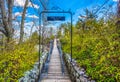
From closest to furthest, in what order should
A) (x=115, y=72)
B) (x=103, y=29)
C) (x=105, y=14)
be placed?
(x=115, y=72), (x=103, y=29), (x=105, y=14)

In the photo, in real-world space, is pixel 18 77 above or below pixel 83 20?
below

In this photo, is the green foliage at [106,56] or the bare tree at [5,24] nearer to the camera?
the green foliage at [106,56]

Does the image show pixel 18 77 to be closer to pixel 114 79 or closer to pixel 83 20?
pixel 114 79

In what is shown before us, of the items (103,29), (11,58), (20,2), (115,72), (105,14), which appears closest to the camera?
(115,72)

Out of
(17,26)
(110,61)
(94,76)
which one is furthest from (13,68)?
(17,26)

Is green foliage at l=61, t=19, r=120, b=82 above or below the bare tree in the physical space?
below

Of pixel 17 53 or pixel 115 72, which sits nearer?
pixel 115 72

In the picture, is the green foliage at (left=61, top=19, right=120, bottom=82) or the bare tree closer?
the green foliage at (left=61, top=19, right=120, bottom=82)

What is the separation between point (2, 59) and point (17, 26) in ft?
24.0

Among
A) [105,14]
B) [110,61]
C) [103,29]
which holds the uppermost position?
[105,14]

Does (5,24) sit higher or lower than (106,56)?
higher

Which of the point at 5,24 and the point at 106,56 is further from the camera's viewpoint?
the point at 5,24

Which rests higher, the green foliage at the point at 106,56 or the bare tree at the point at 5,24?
the bare tree at the point at 5,24

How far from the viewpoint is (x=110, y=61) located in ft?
20.2
